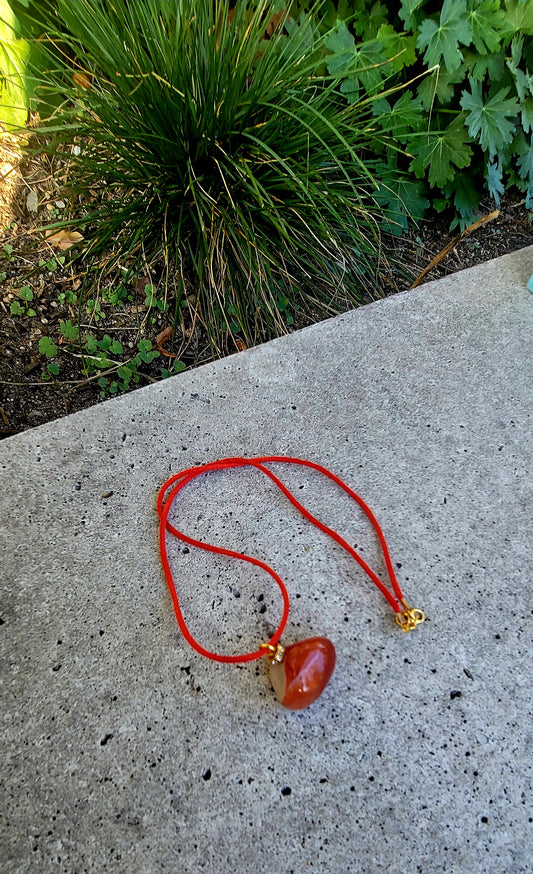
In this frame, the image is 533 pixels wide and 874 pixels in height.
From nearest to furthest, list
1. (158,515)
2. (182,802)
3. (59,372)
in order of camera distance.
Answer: (182,802) < (158,515) < (59,372)

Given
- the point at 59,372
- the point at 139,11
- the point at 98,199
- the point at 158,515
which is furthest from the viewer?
the point at 98,199

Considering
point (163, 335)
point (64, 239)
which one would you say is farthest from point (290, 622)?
point (64, 239)

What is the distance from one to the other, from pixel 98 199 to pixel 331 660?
56.2 inches

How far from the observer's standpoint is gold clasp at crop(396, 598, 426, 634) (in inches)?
41.8

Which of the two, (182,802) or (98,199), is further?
(98,199)

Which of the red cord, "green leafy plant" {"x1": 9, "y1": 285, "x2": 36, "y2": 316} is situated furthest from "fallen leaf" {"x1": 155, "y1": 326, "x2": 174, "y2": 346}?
the red cord

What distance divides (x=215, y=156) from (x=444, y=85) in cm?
68

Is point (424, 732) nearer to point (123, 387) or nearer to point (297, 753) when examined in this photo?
point (297, 753)

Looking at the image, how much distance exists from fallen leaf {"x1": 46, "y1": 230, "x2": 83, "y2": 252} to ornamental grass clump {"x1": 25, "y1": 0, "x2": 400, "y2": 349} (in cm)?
5

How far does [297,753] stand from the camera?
964mm

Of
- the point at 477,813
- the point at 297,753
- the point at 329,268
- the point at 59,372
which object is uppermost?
the point at 59,372

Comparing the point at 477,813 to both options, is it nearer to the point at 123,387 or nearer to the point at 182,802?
the point at 182,802

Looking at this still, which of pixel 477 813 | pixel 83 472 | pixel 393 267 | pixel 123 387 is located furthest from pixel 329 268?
pixel 477 813

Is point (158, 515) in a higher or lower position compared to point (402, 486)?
higher
